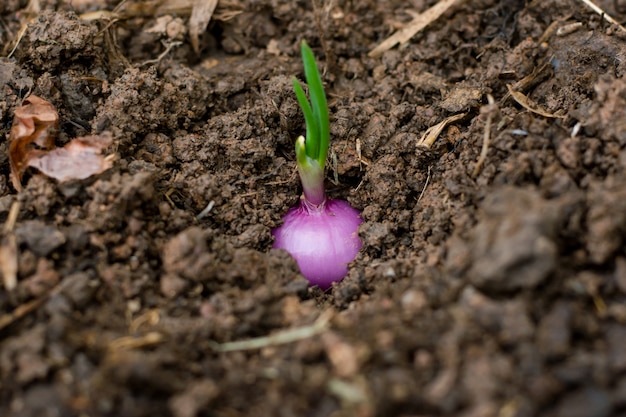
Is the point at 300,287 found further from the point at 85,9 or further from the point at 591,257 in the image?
the point at 85,9

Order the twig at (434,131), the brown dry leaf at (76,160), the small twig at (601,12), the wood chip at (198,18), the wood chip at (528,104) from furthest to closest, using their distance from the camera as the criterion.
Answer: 1. the wood chip at (198,18)
2. the small twig at (601,12)
3. the twig at (434,131)
4. the wood chip at (528,104)
5. the brown dry leaf at (76,160)

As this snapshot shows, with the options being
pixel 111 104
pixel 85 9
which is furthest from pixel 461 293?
pixel 85 9

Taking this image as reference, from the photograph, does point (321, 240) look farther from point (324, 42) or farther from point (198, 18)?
point (198, 18)

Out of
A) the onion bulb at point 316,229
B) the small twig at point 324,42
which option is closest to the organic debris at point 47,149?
the onion bulb at point 316,229

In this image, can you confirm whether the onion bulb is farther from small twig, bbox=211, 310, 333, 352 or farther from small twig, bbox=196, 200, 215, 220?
small twig, bbox=211, 310, 333, 352

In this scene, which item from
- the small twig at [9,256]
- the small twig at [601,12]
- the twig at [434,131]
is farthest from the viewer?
the small twig at [601,12]

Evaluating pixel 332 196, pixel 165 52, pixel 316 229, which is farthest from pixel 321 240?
pixel 165 52

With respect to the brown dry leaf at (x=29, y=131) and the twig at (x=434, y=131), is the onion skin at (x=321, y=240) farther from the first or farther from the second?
the brown dry leaf at (x=29, y=131)

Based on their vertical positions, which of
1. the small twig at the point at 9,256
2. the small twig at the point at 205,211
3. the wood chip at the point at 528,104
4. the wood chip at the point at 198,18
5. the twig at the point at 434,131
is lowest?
the small twig at the point at 205,211
